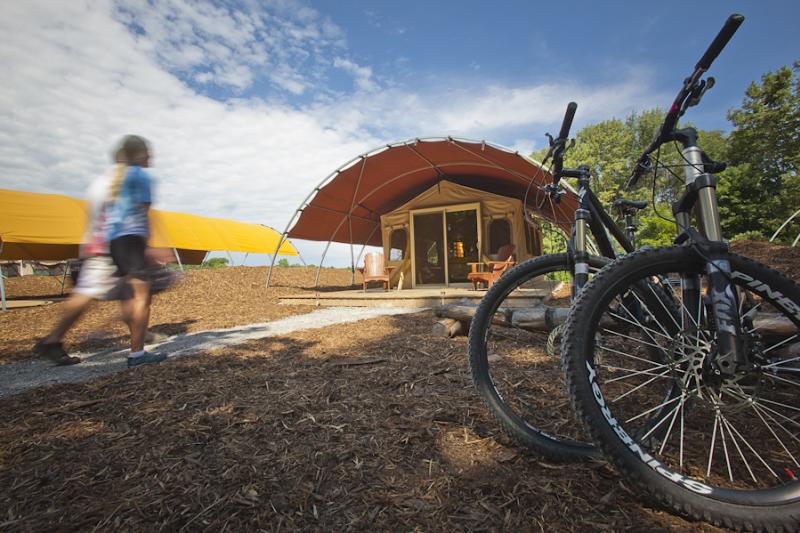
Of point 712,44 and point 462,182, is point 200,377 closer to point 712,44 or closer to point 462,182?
point 712,44

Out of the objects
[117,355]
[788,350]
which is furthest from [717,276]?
[117,355]

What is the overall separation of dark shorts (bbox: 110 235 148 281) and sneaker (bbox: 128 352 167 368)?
2.46 ft

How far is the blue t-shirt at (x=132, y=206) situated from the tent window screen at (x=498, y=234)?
368 inches

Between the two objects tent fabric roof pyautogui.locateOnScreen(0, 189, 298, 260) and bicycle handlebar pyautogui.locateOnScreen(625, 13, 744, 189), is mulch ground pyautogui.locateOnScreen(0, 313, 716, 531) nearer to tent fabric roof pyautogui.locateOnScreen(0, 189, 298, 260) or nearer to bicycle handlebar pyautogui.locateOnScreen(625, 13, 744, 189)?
bicycle handlebar pyautogui.locateOnScreen(625, 13, 744, 189)

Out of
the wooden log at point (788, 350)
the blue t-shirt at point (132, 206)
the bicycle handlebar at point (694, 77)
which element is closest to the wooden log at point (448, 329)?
the wooden log at point (788, 350)

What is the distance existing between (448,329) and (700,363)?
2.94 m

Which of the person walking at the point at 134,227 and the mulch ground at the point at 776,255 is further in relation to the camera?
the mulch ground at the point at 776,255

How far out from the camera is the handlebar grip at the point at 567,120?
197cm

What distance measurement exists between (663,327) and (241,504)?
184cm

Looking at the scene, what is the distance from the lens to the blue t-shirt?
3.09 meters

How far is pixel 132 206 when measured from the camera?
3.14 metres

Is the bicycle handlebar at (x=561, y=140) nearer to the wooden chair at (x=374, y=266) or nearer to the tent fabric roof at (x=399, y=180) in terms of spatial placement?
the tent fabric roof at (x=399, y=180)

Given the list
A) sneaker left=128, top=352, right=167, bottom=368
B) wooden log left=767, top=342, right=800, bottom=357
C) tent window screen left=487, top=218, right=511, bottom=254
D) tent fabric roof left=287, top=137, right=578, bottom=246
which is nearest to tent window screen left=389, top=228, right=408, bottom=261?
tent fabric roof left=287, top=137, right=578, bottom=246

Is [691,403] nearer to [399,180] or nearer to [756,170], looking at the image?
[399,180]
